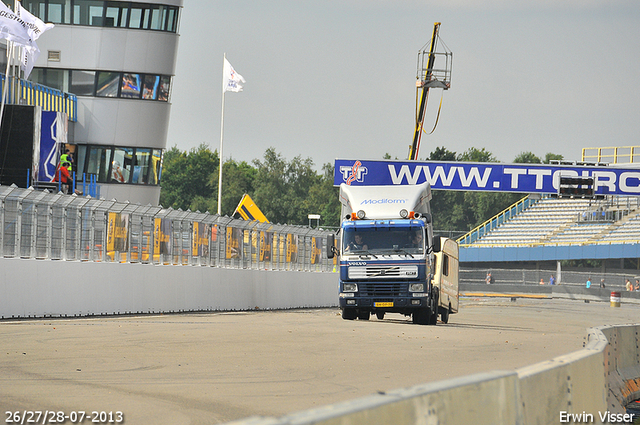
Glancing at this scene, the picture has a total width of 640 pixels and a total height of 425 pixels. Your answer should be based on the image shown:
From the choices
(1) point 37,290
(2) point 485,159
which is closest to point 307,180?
(2) point 485,159

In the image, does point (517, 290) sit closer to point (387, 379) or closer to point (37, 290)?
point (37, 290)

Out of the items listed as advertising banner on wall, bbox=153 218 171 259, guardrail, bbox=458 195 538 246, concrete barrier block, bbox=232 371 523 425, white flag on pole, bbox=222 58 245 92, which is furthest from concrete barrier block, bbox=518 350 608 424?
guardrail, bbox=458 195 538 246

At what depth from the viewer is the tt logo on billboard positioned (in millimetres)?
53938

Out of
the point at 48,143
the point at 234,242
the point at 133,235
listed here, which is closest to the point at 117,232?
the point at 133,235

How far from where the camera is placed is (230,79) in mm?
50656

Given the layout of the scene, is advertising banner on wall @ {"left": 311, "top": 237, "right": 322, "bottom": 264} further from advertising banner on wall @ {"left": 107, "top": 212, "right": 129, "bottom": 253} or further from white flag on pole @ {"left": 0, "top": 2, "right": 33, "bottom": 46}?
advertising banner on wall @ {"left": 107, "top": 212, "right": 129, "bottom": 253}

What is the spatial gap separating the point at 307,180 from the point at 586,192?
318 ft

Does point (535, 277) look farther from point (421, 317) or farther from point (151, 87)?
point (421, 317)

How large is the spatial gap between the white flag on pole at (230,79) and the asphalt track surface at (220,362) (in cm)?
3023

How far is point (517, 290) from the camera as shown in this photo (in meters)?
65.7

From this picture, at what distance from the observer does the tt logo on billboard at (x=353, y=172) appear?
53938mm

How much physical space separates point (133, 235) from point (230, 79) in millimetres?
26747

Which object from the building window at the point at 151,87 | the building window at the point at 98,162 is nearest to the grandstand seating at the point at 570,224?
the building window at the point at 151,87

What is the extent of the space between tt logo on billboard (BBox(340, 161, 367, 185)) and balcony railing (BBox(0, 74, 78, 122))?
15.5 metres
